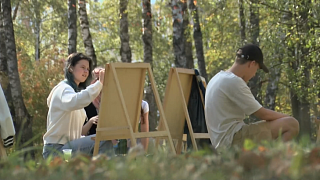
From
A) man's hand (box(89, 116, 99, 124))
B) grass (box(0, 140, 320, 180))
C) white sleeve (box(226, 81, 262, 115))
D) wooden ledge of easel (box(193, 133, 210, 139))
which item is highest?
grass (box(0, 140, 320, 180))

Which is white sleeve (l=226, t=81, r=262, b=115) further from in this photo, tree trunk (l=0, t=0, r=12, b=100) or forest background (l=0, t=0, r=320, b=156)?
tree trunk (l=0, t=0, r=12, b=100)

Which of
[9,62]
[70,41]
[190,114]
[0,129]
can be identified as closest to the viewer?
[0,129]

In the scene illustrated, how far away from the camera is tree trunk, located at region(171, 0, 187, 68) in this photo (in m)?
13.9

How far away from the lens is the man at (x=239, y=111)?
221 inches

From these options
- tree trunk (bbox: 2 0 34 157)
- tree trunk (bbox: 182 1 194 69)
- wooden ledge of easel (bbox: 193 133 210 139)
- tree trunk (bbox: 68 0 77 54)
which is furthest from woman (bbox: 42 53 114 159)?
tree trunk (bbox: 68 0 77 54)

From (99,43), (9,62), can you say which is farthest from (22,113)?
(99,43)

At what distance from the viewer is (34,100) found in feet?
68.2

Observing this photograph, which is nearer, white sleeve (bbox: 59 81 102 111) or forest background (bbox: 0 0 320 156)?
white sleeve (bbox: 59 81 102 111)

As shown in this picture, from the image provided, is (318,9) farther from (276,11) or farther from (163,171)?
(163,171)

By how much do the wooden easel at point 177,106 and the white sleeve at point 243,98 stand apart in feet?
5.35

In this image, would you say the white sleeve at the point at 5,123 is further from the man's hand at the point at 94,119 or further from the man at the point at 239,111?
the man's hand at the point at 94,119

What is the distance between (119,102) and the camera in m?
6.40

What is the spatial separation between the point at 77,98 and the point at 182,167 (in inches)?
169

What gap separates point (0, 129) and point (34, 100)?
55.7 ft
